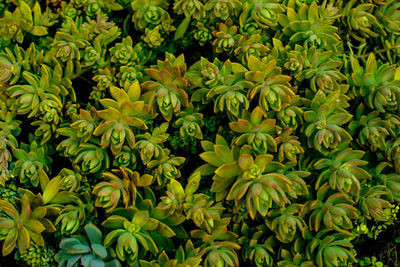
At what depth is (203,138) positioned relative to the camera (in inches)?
100

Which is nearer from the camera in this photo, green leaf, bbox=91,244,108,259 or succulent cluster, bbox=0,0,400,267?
green leaf, bbox=91,244,108,259

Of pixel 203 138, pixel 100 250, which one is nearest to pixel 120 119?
pixel 203 138

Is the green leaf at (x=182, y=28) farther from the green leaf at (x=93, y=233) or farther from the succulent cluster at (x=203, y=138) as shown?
the green leaf at (x=93, y=233)

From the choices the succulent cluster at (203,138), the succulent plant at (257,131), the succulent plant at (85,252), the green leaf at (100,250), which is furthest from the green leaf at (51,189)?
the succulent plant at (257,131)

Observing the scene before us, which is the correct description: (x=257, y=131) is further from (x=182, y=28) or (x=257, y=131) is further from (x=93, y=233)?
(x=93, y=233)

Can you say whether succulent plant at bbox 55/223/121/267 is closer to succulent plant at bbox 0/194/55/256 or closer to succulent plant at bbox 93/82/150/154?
succulent plant at bbox 0/194/55/256

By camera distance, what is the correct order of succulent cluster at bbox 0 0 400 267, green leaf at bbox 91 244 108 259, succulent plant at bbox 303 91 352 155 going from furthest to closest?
succulent plant at bbox 303 91 352 155 < succulent cluster at bbox 0 0 400 267 < green leaf at bbox 91 244 108 259

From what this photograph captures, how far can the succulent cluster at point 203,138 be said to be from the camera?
2.18m

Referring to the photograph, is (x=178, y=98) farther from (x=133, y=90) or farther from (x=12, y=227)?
(x=12, y=227)

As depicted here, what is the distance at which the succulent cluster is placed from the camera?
85.7 inches

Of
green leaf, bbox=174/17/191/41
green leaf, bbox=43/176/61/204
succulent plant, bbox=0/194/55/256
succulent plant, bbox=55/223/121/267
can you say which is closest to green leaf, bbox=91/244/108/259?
succulent plant, bbox=55/223/121/267

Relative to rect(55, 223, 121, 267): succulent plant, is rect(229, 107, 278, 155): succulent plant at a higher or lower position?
higher

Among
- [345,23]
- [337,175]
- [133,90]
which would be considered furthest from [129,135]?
[345,23]

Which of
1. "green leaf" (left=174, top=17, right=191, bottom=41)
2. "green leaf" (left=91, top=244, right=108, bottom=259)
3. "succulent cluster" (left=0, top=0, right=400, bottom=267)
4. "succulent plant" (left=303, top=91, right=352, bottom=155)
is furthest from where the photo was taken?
"green leaf" (left=174, top=17, right=191, bottom=41)
